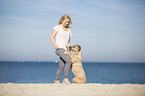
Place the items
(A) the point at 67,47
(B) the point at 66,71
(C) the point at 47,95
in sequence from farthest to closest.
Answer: (A) the point at 67,47 → (B) the point at 66,71 → (C) the point at 47,95

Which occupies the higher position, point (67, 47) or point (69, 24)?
point (69, 24)

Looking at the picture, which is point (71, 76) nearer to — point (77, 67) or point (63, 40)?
point (77, 67)

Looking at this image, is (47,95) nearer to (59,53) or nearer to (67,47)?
(59,53)

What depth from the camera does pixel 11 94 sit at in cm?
Answer: 451

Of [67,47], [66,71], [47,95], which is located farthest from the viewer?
[67,47]

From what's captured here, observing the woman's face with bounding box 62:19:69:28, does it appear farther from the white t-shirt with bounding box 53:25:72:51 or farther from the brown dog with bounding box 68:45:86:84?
the brown dog with bounding box 68:45:86:84

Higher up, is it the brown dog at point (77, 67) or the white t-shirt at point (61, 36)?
the white t-shirt at point (61, 36)

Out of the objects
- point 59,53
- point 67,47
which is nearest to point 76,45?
point 67,47

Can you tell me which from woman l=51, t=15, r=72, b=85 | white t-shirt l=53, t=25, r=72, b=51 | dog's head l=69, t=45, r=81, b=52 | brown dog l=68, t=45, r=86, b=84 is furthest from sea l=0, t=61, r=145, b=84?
white t-shirt l=53, t=25, r=72, b=51

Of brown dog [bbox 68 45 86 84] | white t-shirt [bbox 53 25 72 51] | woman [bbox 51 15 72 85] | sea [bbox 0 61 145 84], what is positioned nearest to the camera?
woman [bbox 51 15 72 85]

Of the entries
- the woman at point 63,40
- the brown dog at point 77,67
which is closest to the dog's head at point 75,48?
the brown dog at point 77,67

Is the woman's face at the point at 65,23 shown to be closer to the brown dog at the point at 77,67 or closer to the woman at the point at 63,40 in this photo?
the woman at the point at 63,40

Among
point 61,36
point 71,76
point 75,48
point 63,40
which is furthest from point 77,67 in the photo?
point 71,76

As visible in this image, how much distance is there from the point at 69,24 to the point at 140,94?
3.42 meters
